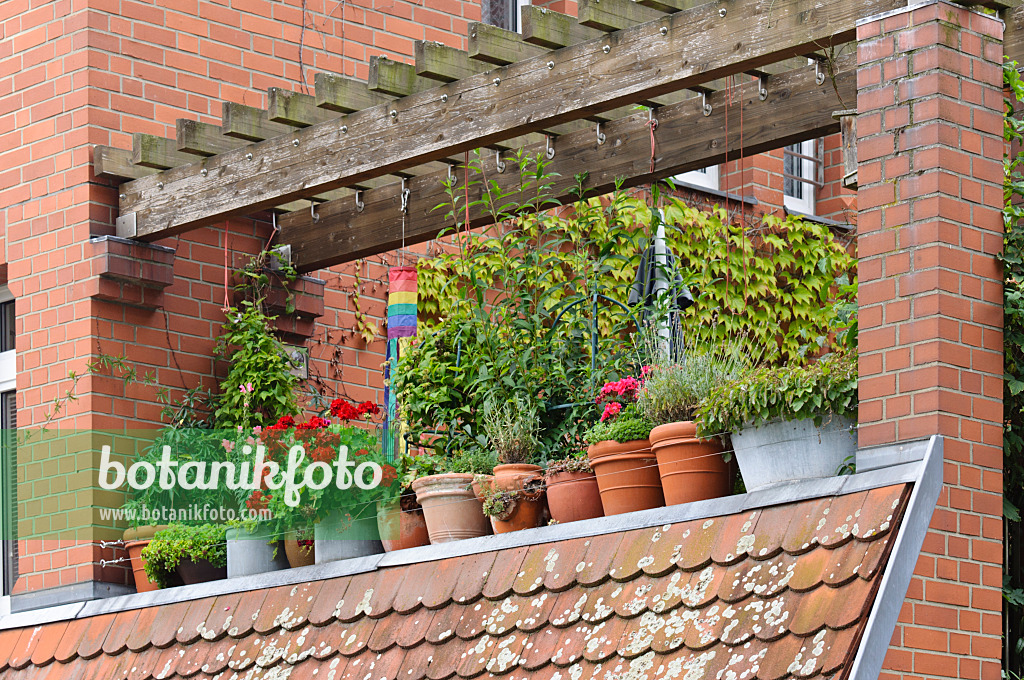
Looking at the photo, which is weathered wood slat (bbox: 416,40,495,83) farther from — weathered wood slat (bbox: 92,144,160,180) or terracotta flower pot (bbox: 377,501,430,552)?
weathered wood slat (bbox: 92,144,160,180)

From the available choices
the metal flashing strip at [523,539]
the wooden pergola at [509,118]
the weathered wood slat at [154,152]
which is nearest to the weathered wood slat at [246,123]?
the wooden pergola at [509,118]

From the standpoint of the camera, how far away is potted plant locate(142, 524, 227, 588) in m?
7.64

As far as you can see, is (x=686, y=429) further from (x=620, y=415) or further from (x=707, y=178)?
(x=707, y=178)

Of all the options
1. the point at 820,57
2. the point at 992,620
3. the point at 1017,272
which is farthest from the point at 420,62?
the point at 992,620

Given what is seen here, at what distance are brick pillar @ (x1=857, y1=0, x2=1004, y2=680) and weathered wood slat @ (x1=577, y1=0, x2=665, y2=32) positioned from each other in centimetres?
110

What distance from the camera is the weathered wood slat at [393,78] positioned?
285 inches

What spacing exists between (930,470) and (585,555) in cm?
137

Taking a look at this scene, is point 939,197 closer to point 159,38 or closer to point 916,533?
point 916,533

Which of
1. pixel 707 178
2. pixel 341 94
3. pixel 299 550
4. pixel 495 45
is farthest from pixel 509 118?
pixel 707 178

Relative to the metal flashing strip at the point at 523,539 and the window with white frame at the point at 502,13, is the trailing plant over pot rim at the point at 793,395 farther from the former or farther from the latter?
the window with white frame at the point at 502,13

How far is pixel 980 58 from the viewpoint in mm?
5633

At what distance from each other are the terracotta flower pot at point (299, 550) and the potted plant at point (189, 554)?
0.48 metres

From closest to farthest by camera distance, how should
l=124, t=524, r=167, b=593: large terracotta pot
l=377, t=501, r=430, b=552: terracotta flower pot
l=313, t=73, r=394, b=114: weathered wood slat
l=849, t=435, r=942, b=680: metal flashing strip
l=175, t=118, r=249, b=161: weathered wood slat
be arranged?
l=849, t=435, r=942, b=680: metal flashing strip
l=377, t=501, r=430, b=552: terracotta flower pot
l=313, t=73, r=394, b=114: weathered wood slat
l=124, t=524, r=167, b=593: large terracotta pot
l=175, t=118, r=249, b=161: weathered wood slat

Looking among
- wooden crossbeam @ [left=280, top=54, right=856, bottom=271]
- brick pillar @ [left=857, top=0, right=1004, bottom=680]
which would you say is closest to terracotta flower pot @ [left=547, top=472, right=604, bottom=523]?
brick pillar @ [left=857, top=0, right=1004, bottom=680]
